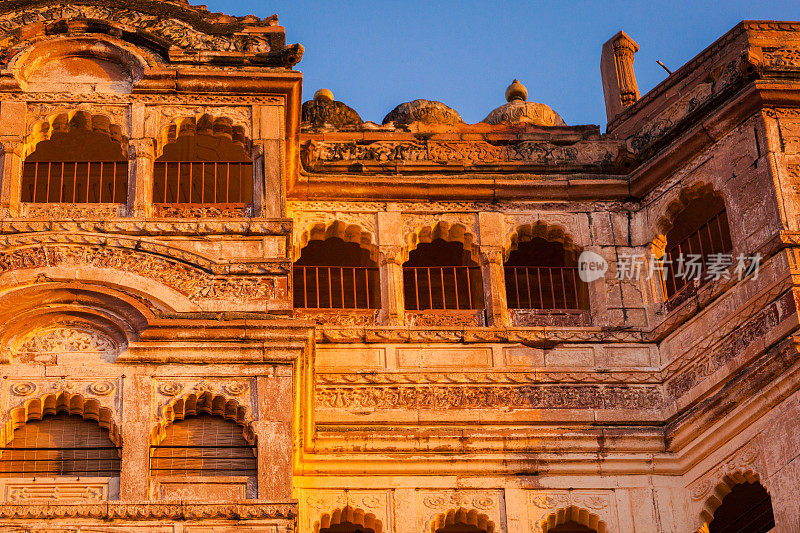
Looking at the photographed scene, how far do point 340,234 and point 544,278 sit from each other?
278cm

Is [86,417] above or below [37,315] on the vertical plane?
below

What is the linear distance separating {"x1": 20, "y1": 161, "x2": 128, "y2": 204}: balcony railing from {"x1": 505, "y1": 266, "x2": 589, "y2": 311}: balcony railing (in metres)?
4.81

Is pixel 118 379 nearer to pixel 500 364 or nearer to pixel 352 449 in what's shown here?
pixel 352 449

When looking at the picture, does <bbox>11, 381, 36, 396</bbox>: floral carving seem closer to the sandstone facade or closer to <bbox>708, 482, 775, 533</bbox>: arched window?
the sandstone facade

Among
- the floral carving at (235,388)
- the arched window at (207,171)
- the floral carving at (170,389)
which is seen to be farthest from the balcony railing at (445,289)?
the floral carving at (170,389)

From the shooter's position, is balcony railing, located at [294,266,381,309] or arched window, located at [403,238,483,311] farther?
arched window, located at [403,238,483,311]

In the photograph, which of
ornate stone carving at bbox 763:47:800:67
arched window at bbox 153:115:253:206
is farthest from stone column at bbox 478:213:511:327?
ornate stone carving at bbox 763:47:800:67

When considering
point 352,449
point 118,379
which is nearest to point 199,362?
point 118,379

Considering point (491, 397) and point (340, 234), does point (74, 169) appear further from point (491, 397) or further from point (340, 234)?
point (491, 397)

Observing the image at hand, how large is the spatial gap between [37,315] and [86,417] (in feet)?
3.97

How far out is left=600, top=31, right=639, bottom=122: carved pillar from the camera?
2334 cm

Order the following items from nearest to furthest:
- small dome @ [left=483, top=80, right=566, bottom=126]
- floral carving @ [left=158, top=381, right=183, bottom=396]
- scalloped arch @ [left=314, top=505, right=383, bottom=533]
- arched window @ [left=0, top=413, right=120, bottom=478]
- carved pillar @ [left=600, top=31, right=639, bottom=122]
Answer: arched window @ [left=0, top=413, right=120, bottom=478] < floral carving @ [left=158, top=381, right=183, bottom=396] < scalloped arch @ [left=314, top=505, right=383, bottom=533] < carved pillar @ [left=600, top=31, right=639, bottom=122] < small dome @ [left=483, top=80, right=566, bottom=126]

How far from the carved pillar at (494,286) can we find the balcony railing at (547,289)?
29cm

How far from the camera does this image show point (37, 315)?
17797 millimetres
